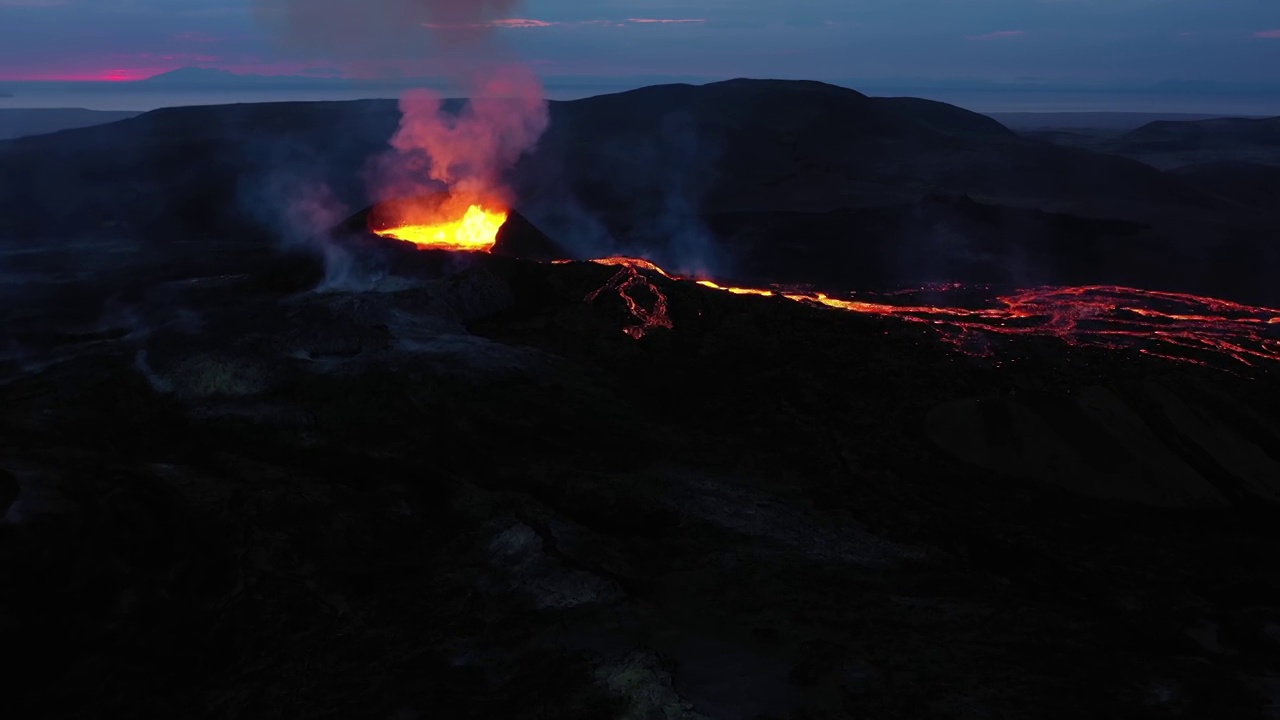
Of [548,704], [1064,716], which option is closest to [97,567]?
[548,704]

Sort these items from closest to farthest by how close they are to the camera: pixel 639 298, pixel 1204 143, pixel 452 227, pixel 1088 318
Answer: pixel 639 298, pixel 1088 318, pixel 452 227, pixel 1204 143

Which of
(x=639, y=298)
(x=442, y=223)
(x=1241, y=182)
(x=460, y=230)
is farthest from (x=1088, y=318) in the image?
(x=1241, y=182)

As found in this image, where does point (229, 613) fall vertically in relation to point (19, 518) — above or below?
below

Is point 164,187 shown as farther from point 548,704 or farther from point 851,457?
point 548,704

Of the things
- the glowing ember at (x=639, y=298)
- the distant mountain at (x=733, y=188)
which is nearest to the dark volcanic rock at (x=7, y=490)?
the glowing ember at (x=639, y=298)

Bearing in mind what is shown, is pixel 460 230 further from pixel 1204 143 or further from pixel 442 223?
pixel 1204 143

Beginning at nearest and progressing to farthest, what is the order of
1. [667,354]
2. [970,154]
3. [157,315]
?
[667,354] < [157,315] < [970,154]
